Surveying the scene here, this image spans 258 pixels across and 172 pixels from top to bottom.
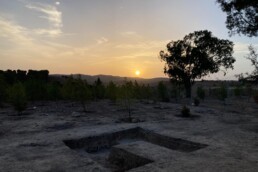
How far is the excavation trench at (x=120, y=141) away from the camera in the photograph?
13.1m

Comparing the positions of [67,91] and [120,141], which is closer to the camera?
[120,141]

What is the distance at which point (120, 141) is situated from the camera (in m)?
18.1

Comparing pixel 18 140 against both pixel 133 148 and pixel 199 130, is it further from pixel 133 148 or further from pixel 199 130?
pixel 199 130

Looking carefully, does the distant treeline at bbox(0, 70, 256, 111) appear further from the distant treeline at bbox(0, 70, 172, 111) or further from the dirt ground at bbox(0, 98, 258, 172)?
the dirt ground at bbox(0, 98, 258, 172)

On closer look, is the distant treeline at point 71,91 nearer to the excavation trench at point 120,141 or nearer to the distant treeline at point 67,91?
the distant treeline at point 67,91

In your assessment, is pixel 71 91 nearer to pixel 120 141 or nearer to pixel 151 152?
pixel 120 141

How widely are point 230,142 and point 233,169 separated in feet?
15.9

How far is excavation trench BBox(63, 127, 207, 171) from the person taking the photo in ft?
43.1

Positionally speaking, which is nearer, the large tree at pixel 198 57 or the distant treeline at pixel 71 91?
the distant treeline at pixel 71 91

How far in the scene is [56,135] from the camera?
54.9 feet

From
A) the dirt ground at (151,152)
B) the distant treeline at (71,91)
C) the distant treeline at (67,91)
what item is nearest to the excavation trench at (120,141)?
the dirt ground at (151,152)

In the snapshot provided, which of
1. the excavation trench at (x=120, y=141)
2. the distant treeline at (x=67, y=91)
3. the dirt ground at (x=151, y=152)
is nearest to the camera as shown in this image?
the dirt ground at (x=151, y=152)

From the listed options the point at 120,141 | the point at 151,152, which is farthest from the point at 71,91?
the point at 151,152

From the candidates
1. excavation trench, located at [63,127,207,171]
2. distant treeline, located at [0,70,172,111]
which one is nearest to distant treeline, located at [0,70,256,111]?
distant treeline, located at [0,70,172,111]
